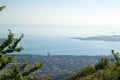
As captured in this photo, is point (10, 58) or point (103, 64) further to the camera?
point (103, 64)

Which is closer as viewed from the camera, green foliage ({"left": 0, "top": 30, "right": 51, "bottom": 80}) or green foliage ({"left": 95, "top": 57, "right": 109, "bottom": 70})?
green foliage ({"left": 0, "top": 30, "right": 51, "bottom": 80})

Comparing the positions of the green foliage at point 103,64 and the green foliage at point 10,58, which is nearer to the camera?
the green foliage at point 10,58

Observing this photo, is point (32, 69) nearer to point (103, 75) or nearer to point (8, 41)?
point (8, 41)

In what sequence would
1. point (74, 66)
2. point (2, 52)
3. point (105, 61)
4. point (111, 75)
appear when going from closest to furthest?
point (2, 52) < point (111, 75) < point (105, 61) < point (74, 66)

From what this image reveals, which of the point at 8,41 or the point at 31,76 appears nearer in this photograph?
the point at 8,41

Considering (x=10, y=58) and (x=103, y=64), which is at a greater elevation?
(x=10, y=58)

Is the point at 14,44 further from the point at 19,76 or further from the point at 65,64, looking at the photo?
the point at 65,64

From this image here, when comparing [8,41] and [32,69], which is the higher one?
[8,41]

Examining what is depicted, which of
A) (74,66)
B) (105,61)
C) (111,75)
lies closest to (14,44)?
(111,75)

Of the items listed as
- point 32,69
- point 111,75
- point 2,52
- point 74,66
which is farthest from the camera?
point 74,66

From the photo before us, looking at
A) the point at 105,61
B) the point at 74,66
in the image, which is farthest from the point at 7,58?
the point at 74,66
